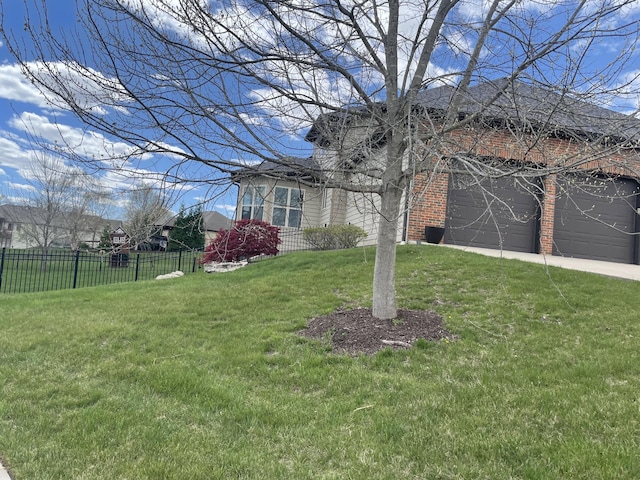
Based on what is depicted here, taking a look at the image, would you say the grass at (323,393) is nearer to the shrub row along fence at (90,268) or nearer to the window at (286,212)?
the shrub row along fence at (90,268)

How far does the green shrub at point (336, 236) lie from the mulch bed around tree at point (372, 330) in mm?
6674

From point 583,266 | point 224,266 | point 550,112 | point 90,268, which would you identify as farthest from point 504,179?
point 90,268

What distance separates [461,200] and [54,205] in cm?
1788

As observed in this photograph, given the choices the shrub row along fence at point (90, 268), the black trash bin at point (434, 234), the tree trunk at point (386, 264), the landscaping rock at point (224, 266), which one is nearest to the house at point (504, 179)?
the black trash bin at point (434, 234)

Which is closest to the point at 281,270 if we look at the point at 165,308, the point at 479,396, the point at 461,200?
the point at 165,308

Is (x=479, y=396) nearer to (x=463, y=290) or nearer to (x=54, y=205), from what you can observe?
(x=463, y=290)

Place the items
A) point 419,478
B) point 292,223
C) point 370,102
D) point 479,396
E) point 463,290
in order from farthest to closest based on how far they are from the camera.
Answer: point 292,223 < point 463,290 < point 370,102 < point 479,396 < point 419,478

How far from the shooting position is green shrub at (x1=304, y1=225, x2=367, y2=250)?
473 inches

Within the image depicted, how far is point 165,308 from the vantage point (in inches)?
253

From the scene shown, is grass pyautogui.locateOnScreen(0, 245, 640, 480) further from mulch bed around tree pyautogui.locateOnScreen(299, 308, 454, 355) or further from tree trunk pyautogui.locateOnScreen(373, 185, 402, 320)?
tree trunk pyautogui.locateOnScreen(373, 185, 402, 320)

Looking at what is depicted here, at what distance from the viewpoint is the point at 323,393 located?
3.45 meters

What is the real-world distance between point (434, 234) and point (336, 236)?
3010 mm

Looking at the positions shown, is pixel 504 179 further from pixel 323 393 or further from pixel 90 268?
pixel 90 268

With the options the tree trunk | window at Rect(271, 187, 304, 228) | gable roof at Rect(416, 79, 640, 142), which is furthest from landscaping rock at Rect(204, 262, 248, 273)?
gable roof at Rect(416, 79, 640, 142)
